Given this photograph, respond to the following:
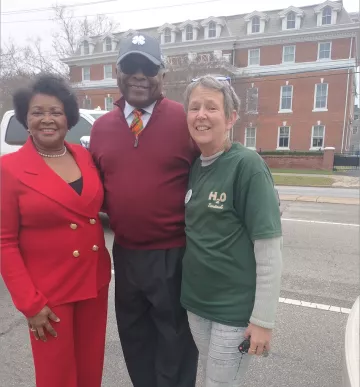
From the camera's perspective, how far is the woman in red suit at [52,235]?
5.81 ft

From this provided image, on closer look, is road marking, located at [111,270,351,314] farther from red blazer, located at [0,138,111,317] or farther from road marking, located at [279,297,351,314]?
red blazer, located at [0,138,111,317]

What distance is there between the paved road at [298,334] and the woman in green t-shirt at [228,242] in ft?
3.80

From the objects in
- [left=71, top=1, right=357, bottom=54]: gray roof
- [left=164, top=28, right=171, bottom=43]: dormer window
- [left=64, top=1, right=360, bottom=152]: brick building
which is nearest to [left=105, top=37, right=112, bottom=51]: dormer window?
[left=71, top=1, right=357, bottom=54]: gray roof

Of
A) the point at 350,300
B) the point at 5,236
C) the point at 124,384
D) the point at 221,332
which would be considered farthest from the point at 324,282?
the point at 5,236

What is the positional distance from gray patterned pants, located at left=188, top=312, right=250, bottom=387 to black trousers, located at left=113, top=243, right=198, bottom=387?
36cm

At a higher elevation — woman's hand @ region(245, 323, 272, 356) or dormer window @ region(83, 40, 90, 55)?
dormer window @ region(83, 40, 90, 55)

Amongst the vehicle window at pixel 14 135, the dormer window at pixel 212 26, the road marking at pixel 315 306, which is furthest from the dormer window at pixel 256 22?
the road marking at pixel 315 306

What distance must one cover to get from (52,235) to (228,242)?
0.87 meters

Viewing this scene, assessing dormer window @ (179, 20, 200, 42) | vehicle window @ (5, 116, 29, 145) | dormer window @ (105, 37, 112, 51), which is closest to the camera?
vehicle window @ (5, 116, 29, 145)

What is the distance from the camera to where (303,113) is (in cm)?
3031

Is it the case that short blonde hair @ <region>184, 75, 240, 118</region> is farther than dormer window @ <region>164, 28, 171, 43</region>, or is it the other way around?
dormer window @ <region>164, 28, 171, 43</region>

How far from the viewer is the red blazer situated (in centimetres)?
176

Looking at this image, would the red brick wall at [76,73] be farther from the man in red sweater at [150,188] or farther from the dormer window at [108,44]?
the man in red sweater at [150,188]

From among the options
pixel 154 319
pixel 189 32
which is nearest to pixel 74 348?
pixel 154 319
